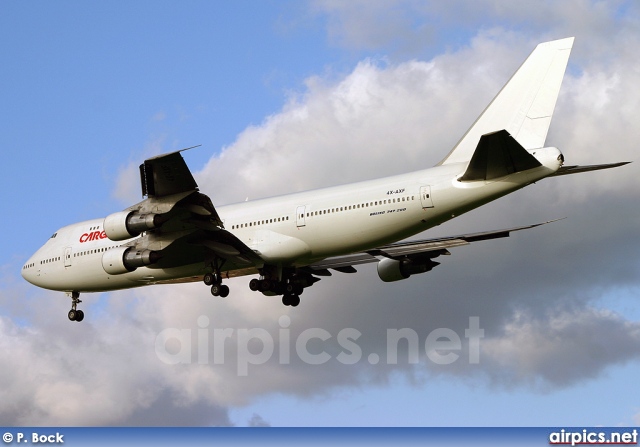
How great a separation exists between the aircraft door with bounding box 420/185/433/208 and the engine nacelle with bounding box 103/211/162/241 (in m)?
8.46

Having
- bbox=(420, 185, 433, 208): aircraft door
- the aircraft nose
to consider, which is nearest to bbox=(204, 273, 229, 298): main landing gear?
bbox=(420, 185, 433, 208): aircraft door

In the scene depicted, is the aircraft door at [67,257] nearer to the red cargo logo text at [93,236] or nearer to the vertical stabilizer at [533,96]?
the red cargo logo text at [93,236]

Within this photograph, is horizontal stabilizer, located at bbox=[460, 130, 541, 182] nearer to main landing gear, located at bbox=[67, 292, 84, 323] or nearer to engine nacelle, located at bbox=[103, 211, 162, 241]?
engine nacelle, located at bbox=[103, 211, 162, 241]

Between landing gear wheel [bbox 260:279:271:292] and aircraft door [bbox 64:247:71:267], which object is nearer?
landing gear wheel [bbox 260:279:271:292]

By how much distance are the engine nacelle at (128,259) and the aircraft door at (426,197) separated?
9428 millimetres

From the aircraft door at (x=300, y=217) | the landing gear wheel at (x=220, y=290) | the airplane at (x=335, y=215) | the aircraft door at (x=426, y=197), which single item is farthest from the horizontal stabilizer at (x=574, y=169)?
the landing gear wheel at (x=220, y=290)

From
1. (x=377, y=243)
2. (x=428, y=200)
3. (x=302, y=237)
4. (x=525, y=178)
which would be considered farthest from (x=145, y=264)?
(x=525, y=178)

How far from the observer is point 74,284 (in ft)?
123

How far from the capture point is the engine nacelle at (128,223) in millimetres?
30234

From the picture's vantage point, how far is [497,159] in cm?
2773

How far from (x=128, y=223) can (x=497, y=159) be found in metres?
11.9

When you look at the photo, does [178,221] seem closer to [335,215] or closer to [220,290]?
[220,290]

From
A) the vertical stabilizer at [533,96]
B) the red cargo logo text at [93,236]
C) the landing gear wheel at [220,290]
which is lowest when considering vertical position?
the landing gear wheel at [220,290]

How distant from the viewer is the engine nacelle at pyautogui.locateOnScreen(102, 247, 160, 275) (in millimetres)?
32469
